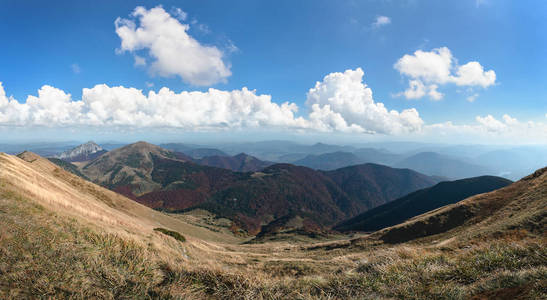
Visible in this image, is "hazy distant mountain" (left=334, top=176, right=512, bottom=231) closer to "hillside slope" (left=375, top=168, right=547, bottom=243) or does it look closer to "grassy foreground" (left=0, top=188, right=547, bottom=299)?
"hillside slope" (left=375, top=168, right=547, bottom=243)

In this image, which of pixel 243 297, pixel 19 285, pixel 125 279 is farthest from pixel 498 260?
pixel 19 285

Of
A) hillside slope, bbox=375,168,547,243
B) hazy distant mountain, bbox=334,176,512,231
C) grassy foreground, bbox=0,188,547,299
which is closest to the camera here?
grassy foreground, bbox=0,188,547,299

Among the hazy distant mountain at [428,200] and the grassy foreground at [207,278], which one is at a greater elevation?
the grassy foreground at [207,278]

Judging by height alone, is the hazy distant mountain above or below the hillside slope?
below

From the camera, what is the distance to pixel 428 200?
167750mm

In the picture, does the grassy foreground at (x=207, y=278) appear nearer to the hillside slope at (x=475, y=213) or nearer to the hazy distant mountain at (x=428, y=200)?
the hillside slope at (x=475, y=213)

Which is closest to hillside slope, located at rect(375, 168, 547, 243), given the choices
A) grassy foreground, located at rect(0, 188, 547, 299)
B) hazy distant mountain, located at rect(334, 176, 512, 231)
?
grassy foreground, located at rect(0, 188, 547, 299)

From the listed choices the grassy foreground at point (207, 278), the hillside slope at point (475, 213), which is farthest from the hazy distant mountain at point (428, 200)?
the grassy foreground at point (207, 278)

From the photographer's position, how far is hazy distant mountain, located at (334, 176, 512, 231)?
15038 cm

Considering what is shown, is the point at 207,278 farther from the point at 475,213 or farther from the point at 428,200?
the point at 428,200

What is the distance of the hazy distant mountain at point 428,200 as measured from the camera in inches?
5920

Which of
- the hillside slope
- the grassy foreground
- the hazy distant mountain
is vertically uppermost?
the grassy foreground

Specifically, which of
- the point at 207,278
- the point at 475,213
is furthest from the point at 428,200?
the point at 207,278

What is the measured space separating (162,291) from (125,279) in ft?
3.72
